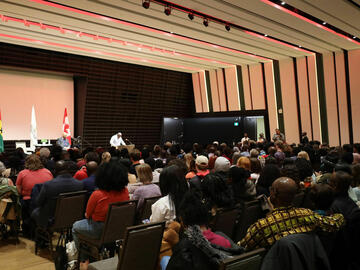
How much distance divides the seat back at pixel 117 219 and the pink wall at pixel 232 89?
13.8m

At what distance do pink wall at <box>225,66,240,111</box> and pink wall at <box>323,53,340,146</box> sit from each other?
4062 mm

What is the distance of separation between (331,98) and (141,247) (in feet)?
43.3

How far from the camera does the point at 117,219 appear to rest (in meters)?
3.37

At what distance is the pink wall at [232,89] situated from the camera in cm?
1667

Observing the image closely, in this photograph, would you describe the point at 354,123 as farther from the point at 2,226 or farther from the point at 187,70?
the point at 2,226

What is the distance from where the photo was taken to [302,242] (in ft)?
6.61

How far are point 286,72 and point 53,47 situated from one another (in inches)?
367

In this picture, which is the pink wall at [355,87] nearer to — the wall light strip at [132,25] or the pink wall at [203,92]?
the wall light strip at [132,25]

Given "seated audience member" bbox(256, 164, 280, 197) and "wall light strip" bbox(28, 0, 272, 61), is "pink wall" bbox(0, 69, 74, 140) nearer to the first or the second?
"wall light strip" bbox(28, 0, 272, 61)

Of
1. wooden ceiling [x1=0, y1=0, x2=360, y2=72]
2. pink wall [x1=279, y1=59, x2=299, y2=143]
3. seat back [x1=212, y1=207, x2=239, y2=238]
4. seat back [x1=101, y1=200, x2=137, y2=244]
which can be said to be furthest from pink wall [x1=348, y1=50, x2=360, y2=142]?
seat back [x1=101, y1=200, x2=137, y2=244]

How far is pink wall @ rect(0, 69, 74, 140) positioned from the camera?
480 inches

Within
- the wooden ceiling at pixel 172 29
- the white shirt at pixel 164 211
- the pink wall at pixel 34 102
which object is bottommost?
the white shirt at pixel 164 211

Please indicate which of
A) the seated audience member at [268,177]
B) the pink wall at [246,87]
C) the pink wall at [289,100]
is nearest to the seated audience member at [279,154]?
the seated audience member at [268,177]

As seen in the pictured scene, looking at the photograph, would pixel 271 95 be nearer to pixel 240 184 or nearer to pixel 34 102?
pixel 34 102
